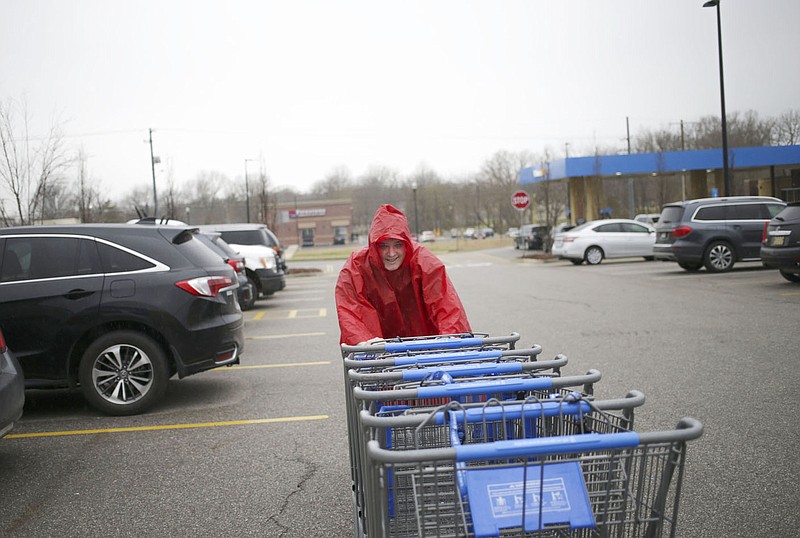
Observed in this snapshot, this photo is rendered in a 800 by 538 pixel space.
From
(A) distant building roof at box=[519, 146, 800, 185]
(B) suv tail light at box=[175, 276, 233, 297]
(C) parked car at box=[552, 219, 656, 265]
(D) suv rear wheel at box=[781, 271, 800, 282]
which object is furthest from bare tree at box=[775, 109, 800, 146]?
(B) suv tail light at box=[175, 276, 233, 297]

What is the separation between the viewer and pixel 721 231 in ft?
63.3

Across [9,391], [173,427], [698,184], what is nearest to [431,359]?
[9,391]

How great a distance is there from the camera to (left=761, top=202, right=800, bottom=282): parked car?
14.1 meters

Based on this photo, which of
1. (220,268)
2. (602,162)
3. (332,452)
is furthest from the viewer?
(602,162)

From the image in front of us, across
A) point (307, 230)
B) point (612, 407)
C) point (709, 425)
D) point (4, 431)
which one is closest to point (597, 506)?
point (612, 407)

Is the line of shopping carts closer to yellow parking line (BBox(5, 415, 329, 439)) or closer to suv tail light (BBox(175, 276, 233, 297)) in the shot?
yellow parking line (BBox(5, 415, 329, 439))

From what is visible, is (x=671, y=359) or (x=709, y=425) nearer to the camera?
(x=709, y=425)

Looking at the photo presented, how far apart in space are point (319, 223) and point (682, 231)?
79.9 metres

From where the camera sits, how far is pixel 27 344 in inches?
267

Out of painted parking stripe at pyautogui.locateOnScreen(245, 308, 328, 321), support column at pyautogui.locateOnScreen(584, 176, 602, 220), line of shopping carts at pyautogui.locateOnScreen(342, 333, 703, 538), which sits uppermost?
support column at pyautogui.locateOnScreen(584, 176, 602, 220)

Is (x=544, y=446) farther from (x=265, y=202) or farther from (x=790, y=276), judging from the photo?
(x=265, y=202)

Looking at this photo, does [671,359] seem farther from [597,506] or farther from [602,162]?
[602,162]

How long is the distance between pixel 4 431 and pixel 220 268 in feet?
9.87

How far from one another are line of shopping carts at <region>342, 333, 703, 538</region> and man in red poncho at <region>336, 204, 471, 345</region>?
42.0 inches
